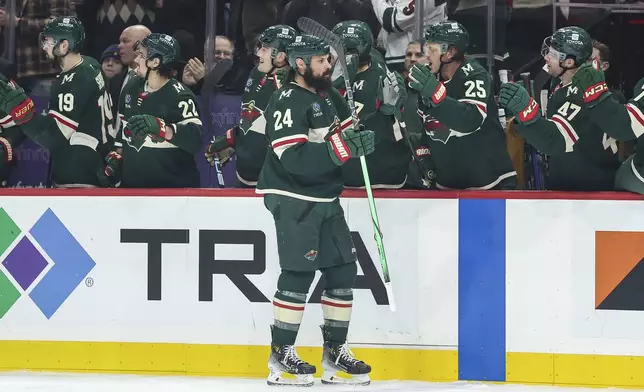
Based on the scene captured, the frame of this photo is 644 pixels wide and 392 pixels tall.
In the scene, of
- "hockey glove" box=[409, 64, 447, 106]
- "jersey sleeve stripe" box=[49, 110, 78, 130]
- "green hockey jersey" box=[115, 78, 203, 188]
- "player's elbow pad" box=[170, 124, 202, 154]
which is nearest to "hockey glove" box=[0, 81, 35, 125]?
"jersey sleeve stripe" box=[49, 110, 78, 130]

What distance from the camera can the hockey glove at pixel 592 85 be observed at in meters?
5.93

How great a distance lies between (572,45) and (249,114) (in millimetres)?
1751

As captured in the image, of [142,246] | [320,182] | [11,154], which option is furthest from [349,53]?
[11,154]

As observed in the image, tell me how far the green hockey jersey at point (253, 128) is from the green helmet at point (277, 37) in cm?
16

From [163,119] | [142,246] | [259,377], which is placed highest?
[163,119]

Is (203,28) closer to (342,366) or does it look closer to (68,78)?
(68,78)

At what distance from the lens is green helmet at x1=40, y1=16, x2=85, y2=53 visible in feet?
22.1

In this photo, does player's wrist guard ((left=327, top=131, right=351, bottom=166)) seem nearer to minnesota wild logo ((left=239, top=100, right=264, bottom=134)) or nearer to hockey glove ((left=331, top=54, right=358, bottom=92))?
hockey glove ((left=331, top=54, right=358, bottom=92))

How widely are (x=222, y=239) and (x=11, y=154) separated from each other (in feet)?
5.74

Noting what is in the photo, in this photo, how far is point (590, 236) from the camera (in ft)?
19.2

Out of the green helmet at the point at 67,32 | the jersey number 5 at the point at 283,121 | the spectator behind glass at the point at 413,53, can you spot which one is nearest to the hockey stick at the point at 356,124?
the jersey number 5 at the point at 283,121

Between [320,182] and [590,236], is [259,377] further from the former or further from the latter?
[590,236]

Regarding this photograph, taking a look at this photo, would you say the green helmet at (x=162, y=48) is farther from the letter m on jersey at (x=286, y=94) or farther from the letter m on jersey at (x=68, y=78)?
the letter m on jersey at (x=286, y=94)

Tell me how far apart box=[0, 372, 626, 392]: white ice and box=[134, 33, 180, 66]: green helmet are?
1685 millimetres
